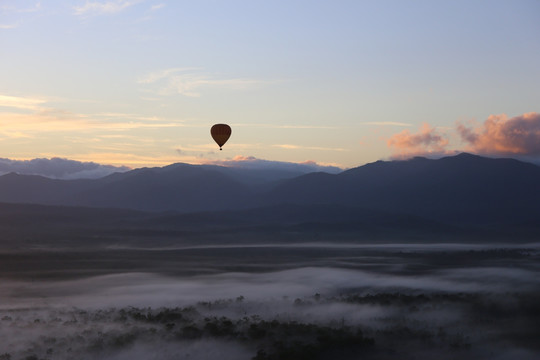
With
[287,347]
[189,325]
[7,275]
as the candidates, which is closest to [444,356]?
Answer: [287,347]

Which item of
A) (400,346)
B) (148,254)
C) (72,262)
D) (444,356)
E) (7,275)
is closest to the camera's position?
(444,356)

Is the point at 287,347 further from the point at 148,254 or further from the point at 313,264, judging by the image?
the point at 148,254

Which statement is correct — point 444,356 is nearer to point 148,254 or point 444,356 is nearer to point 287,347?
point 287,347

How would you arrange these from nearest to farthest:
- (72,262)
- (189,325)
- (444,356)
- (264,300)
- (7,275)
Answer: (444,356) < (189,325) < (264,300) < (7,275) < (72,262)

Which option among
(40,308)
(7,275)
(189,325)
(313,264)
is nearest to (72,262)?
(7,275)

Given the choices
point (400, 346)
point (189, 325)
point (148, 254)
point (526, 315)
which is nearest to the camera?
point (400, 346)

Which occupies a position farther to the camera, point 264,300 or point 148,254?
point 148,254
